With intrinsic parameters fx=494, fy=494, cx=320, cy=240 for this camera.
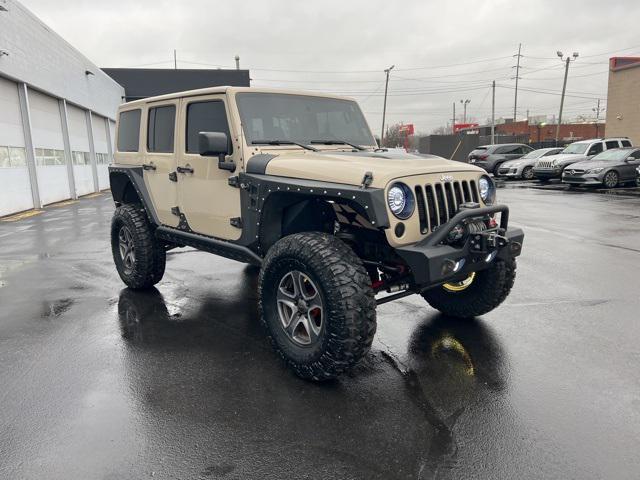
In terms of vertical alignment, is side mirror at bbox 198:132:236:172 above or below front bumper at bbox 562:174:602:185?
above

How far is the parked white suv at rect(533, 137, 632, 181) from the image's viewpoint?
20.8 metres

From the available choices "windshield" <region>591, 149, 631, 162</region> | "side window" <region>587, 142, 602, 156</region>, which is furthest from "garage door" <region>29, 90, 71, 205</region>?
"side window" <region>587, 142, 602, 156</region>

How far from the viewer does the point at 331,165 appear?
3.59 m

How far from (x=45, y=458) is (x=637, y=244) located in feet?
29.2

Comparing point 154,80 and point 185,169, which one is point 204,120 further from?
point 154,80

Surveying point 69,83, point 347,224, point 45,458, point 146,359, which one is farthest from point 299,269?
point 69,83

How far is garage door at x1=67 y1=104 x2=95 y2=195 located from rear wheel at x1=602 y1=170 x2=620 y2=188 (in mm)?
19981

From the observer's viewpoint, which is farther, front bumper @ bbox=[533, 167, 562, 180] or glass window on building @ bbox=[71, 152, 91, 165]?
front bumper @ bbox=[533, 167, 562, 180]

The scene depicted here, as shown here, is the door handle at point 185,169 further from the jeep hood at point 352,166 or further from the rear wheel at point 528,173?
the rear wheel at point 528,173

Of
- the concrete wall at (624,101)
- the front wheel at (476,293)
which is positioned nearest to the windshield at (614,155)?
the concrete wall at (624,101)

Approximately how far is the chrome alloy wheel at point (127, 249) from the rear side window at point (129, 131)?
98cm

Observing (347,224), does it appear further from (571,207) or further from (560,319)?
(571,207)

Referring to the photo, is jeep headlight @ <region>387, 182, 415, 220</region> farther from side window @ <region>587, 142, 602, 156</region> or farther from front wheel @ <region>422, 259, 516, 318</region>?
side window @ <region>587, 142, 602, 156</region>

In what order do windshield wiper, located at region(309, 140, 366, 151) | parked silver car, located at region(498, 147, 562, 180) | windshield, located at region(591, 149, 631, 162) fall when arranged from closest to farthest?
1. windshield wiper, located at region(309, 140, 366, 151)
2. windshield, located at region(591, 149, 631, 162)
3. parked silver car, located at region(498, 147, 562, 180)
